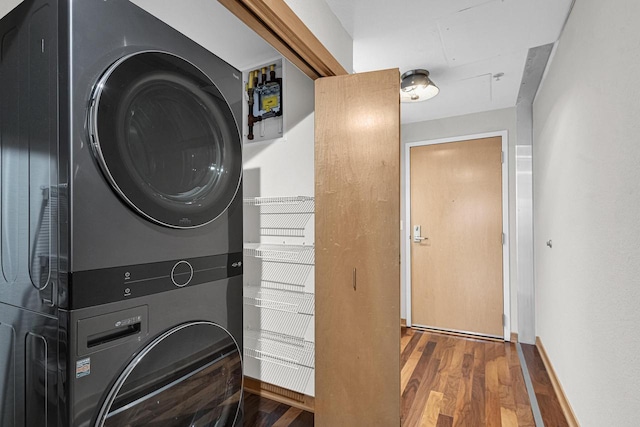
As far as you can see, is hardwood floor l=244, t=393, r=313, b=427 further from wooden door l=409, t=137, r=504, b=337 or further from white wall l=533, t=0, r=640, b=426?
wooden door l=409, t=137, r=504, b=337

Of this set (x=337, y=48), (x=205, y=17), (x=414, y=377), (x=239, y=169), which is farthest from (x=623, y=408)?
(x=205, y=17)

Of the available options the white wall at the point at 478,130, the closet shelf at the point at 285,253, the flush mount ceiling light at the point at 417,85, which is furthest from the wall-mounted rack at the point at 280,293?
the white wall at the point at 478,130

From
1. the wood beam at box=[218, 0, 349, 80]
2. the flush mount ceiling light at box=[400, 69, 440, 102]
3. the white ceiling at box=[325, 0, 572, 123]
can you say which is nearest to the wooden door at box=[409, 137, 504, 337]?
the white ceiling at box=[325, 0, 572, 123]

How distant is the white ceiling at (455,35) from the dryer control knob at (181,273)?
4.85 feet

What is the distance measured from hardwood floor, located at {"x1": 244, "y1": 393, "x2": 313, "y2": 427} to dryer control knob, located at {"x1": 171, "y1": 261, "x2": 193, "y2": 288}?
54.1 inches

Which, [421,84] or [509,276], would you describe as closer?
[421,84]

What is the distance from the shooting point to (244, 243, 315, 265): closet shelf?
1987 millimetres

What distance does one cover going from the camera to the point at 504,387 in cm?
225

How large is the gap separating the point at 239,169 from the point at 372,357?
1.20 m

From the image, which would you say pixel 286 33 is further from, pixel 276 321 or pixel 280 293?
pixel 276 321

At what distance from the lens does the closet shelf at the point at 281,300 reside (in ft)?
6.55

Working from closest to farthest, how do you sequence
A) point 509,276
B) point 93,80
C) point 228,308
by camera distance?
point 93,80 < point 228,308 < point 509,276

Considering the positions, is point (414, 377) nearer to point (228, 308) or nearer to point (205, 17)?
point (228, 308)

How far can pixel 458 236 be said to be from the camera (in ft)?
11.1
